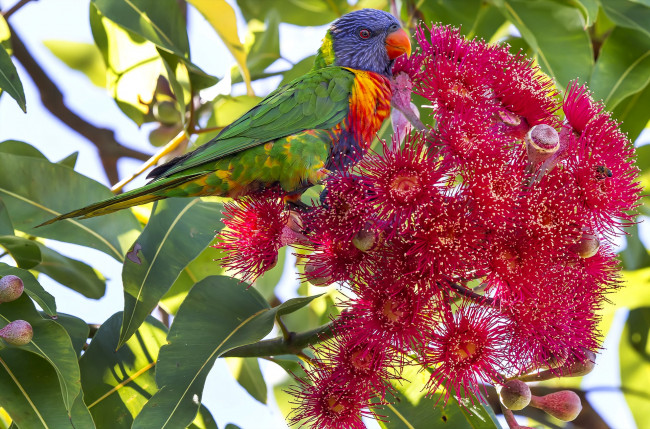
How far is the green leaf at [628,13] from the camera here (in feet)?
7.12

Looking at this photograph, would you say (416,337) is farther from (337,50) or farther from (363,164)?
(337,50)

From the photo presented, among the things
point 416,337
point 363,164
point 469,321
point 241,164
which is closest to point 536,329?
point 469,321

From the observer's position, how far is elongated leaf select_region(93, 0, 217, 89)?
80.7 inches

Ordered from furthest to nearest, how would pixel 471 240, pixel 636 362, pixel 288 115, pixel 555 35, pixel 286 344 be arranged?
pixel 636 362 → pixel 555 35 → pixel 288 115 → pixel 286 344 → pixel 471 240

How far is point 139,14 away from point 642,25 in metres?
1.59

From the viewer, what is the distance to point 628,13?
86.6 inches

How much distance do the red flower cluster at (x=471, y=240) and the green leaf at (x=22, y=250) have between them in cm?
68

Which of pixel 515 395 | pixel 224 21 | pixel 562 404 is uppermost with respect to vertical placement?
pixel 224 21

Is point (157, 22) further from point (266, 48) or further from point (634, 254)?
point (634, 254)

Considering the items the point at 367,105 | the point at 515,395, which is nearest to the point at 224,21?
the point at 367,105

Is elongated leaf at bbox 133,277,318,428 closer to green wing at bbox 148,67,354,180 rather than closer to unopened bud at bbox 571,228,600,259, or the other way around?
green wing at bbox 148,67,354,180

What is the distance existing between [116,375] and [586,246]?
1.17 meters

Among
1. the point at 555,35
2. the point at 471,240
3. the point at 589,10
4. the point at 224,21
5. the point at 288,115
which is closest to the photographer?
the point at 471,240

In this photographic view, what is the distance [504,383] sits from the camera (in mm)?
1470
